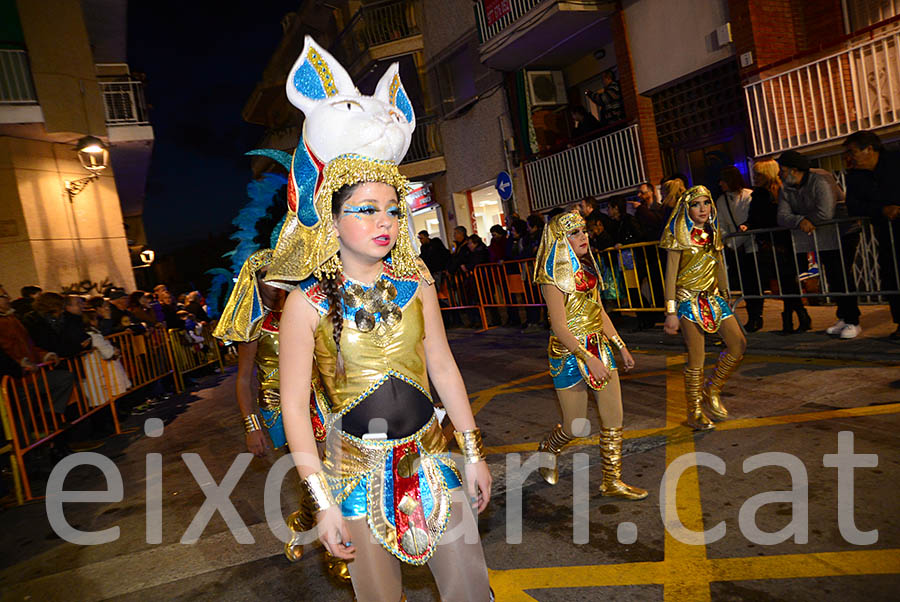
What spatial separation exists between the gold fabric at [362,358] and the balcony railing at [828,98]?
32.7ft

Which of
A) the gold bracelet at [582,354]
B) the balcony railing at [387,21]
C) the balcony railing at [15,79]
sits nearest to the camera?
the gold bracelet at [582,354]

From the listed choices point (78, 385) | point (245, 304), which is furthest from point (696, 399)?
point (78, 385)

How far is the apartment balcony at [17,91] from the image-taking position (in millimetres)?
13992

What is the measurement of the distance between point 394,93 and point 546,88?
15.9 m

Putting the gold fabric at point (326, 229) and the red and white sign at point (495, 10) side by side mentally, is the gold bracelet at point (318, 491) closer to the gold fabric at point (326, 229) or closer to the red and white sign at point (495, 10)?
the gold fabric at point (326, 229)

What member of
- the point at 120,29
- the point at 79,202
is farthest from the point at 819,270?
the point at 120,29

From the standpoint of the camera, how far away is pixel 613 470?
438cm

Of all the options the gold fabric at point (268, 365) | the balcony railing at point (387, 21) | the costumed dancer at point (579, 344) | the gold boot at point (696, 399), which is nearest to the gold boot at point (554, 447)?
the costumed dancer at point (579, 344)

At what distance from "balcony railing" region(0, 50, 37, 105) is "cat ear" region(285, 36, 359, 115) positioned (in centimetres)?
1527

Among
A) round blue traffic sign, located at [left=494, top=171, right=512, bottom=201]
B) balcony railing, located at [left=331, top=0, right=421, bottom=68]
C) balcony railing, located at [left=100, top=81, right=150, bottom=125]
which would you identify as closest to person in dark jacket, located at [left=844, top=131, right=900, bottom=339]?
round blue traffic sign, located at [left=494, top=171, right=512, bottom=201]

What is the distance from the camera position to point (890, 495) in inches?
146

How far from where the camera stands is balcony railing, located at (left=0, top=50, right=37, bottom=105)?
1410 centimetres

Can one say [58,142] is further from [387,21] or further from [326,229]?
[326,229]

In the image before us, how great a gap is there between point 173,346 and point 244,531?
10.0 meters
